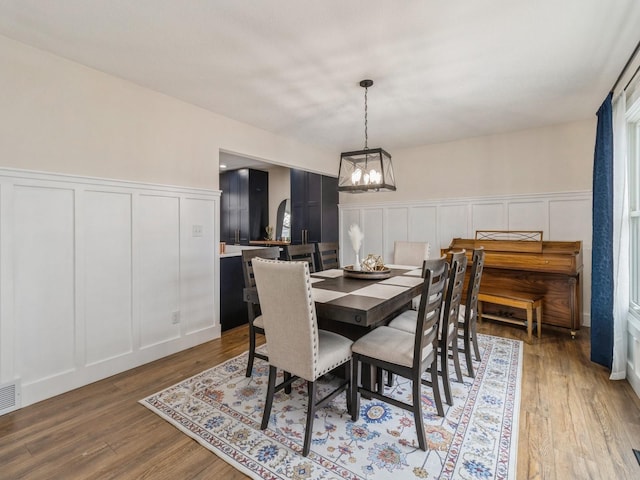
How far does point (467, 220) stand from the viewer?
4535mm

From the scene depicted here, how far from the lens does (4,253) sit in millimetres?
2102

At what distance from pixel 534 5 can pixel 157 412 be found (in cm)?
337

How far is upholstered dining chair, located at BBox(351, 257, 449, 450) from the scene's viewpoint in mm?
1712

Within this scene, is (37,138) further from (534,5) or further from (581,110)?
(581,110)

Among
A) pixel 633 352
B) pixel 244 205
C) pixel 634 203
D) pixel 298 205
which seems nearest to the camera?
pixel 633 352

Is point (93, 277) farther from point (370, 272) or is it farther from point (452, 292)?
point (452, 292)

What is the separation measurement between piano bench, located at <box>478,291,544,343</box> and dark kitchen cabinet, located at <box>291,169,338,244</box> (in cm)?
265

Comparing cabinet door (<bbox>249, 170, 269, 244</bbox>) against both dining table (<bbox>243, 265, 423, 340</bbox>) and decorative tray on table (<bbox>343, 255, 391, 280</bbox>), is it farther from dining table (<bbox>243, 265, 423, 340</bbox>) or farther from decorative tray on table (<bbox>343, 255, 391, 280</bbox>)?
decorative tray on table (<bbox>343, 255, 391, 280</bbox>)

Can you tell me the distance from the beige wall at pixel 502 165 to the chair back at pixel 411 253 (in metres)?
1.42

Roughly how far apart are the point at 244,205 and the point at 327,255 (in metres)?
3.74

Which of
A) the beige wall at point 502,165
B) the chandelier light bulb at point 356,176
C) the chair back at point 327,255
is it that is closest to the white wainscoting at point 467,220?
the beige wall at point 502,165

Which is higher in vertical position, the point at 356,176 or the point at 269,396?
the point at 356,176

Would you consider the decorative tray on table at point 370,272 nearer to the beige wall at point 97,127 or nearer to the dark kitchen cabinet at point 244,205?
the beige wall at point 97,127

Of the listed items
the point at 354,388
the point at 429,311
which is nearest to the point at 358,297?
the point at 429,311
